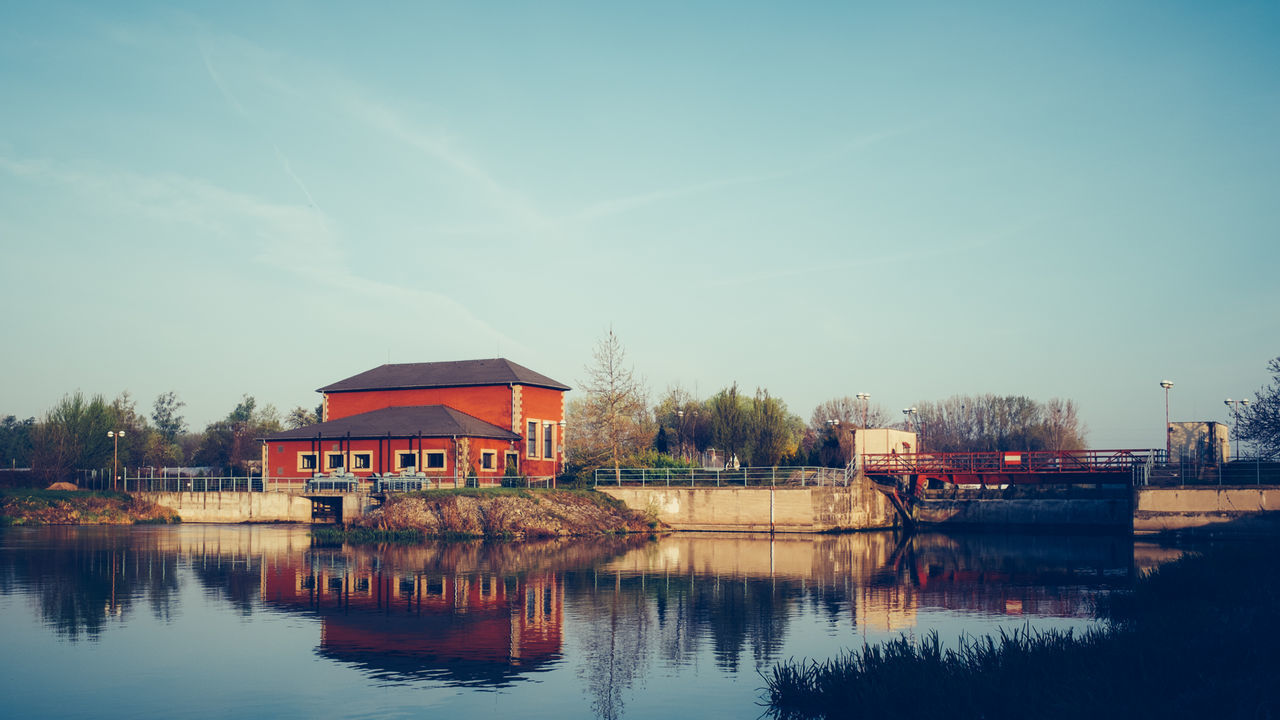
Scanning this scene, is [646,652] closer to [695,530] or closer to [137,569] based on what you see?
[137,569]

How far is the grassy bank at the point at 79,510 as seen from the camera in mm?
54594

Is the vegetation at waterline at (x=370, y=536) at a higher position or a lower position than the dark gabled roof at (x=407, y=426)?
lower

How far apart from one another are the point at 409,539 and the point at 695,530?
13924 mm

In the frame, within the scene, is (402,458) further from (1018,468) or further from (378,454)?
(1018,468)

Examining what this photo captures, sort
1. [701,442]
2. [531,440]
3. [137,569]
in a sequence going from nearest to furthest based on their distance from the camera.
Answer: [137,569]
[531,440]
[701,442]

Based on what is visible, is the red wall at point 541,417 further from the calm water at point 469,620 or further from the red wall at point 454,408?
the calm water at point 469,620

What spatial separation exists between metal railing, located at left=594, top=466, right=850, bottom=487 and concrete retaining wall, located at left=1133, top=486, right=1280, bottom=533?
42.7 ft

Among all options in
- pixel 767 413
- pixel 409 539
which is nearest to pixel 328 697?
pixel 409 539

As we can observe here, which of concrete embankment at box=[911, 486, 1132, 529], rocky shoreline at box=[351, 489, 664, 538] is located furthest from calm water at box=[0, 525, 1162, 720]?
concrete embankment at box=[911, 486, 1132, 529]

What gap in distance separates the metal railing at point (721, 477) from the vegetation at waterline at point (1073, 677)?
31436 millimetres

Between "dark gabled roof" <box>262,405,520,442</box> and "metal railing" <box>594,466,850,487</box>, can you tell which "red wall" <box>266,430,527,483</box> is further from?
"metal railing" <box>594,466,850,487</box>

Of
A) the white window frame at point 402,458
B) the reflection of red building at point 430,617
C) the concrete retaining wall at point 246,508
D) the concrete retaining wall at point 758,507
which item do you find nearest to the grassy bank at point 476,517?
the concrete retaining wall at point 758,507

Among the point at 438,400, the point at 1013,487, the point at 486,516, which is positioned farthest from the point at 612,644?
the point at 1013,487

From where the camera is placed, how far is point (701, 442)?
243ft
